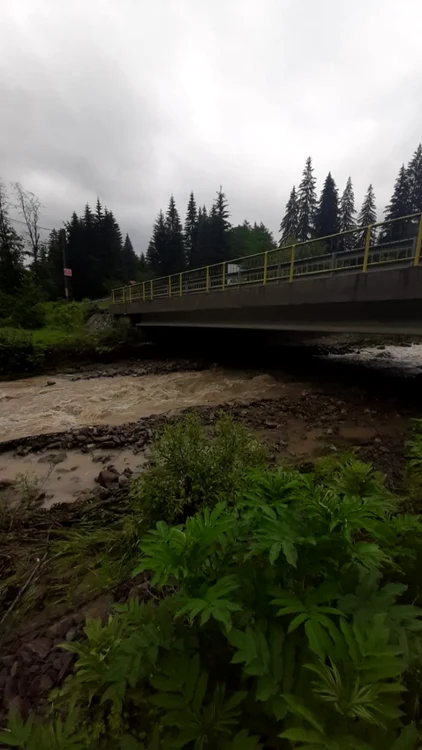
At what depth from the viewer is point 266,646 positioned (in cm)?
121

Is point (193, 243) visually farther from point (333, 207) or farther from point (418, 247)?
point (418, 247)

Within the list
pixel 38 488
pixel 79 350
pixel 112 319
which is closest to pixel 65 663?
pixel 38 488

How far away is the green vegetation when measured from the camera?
1.04 m

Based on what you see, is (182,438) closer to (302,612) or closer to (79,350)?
(302,612)

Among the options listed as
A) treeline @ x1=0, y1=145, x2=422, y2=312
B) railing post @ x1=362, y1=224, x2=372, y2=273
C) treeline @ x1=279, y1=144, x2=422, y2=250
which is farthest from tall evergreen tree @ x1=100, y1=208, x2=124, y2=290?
railing post @ x1=362, y1=224, x2=372, y2=273

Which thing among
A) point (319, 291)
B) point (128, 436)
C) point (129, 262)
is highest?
point (129, 262)

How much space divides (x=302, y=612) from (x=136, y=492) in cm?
294

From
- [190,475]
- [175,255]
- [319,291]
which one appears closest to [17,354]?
[319,291]

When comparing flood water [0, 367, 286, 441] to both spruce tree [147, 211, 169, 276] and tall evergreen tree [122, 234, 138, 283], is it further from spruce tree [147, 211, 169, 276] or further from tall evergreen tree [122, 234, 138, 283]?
tall evergreen tree [122, 234, 138, 283]

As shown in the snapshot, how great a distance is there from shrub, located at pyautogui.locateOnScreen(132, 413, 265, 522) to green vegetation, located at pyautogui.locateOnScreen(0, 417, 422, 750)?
1.37 metres

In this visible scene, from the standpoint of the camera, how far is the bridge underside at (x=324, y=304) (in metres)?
8.53

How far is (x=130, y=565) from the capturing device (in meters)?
3.09

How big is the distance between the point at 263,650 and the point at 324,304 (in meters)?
11.0

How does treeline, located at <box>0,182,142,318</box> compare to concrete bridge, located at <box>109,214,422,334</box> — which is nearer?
concrete bridge, located at <box>109,214,422,334</box>
